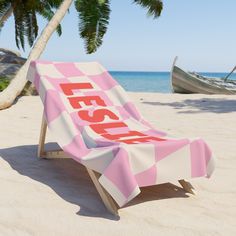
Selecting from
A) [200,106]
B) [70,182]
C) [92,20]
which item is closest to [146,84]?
[92,20]

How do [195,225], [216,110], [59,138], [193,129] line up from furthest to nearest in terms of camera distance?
[216,110]
[193,129]
[59,138]
[195,225]

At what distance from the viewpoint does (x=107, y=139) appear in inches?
149

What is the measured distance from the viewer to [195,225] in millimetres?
3031

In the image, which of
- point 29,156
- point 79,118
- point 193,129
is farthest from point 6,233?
point 193,129

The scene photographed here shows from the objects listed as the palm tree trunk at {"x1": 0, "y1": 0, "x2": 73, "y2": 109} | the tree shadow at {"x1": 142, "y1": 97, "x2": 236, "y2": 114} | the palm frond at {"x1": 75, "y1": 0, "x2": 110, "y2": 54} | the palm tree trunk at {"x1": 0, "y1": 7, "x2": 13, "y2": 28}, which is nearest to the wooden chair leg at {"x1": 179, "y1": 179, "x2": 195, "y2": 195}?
the tree shadow at {"x1": 142, "y1": 97, "x2": 236, "y2": 114}

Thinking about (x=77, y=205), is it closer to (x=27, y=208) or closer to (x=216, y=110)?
(x=27, y=208)

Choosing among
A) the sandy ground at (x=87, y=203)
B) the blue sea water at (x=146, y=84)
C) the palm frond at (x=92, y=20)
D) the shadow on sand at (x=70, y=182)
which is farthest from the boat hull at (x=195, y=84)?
the blue sea water at (x=146, y=84)

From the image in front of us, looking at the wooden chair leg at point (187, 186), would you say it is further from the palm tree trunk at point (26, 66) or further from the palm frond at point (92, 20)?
the palm frond at point (92, 20)

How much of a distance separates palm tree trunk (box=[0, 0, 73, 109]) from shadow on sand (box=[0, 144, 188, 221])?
173 inches

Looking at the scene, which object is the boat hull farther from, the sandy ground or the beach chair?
the beach chair

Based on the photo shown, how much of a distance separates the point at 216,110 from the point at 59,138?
6251 mm

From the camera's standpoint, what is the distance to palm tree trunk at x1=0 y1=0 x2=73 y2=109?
365 inches

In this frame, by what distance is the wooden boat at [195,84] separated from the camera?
48.8ft

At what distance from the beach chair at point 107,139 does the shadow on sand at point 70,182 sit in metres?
0.12
